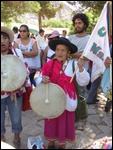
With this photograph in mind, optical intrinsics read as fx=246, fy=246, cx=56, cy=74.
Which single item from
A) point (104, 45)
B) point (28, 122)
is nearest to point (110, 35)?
point (104, 45)

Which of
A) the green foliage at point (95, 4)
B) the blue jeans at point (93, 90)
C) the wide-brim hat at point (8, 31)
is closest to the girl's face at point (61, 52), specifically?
the wide-brim hat at point (8, 31)

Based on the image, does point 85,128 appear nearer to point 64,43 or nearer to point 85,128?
point 85,128

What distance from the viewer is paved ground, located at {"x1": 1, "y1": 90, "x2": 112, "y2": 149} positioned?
3.66 m

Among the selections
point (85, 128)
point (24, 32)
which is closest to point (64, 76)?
point (85, 128)

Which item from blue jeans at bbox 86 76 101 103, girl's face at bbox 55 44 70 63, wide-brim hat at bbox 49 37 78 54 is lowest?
blue jeans at bbox 86 76 101 103

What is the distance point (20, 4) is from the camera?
1171cm

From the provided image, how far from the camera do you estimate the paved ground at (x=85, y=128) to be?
12.0 feet

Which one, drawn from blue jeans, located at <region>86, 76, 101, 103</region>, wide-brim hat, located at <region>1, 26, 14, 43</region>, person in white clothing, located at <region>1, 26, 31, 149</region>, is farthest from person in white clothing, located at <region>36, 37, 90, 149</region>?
blue jeans, located at <region>86, 76, 101, 103</region>

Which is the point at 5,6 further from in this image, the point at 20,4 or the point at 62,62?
the point at 62,62

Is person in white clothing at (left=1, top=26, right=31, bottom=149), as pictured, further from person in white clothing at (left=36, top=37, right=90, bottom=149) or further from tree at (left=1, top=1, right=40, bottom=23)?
tree at (left=1, top=1, right=40, bottom=23)

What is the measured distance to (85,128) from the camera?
4.09 meters

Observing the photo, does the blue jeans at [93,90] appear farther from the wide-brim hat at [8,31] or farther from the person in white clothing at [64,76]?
the wide-brim hat at [8,31]

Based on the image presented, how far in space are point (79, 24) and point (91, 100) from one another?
1.95m

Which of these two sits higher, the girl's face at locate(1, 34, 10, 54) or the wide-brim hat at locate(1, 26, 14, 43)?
the wide-brim hat at locate(1, 26, 14, 43)
